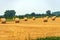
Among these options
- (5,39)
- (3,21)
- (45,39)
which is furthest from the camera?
(3,21)

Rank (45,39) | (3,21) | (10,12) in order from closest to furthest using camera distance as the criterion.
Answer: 1. (45,39)
2. (3,21)
3. (10,12)

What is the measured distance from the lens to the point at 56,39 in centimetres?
1294

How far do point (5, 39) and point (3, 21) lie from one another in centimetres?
1604

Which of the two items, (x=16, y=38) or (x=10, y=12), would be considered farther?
(x=10, y=12)

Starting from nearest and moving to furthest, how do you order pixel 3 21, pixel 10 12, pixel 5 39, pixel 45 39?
pixel 45 39 < pixel 5 39 < pixel 3 21 < pixel 10 12

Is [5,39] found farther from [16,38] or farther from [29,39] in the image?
[29,39]

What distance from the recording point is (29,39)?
42.9 ft

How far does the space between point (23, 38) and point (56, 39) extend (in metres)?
1.92

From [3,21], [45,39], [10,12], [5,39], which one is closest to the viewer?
[45,39]

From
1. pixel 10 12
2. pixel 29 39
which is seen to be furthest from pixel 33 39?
pixel 10 12

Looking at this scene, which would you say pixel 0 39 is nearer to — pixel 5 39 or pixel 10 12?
pixel 5 39

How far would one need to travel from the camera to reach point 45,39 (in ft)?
42.3

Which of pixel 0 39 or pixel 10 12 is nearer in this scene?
pixel 0 39

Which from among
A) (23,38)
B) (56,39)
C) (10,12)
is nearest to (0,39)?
(23,38)
